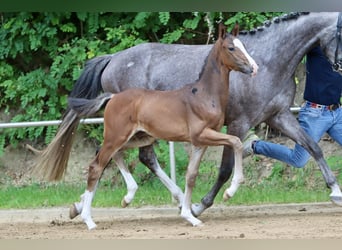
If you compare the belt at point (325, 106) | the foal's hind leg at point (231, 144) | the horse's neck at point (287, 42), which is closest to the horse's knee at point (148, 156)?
the foal's hind leg at point (231, 144)

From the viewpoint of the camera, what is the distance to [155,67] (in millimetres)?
7676

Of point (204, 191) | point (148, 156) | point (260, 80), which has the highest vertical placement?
point (260, 80)

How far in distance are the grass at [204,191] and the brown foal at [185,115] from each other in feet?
4.65

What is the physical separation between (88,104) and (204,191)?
83.5 inches

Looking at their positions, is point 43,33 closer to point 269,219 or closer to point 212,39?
point 212,39

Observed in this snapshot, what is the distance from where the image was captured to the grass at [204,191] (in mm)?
8391

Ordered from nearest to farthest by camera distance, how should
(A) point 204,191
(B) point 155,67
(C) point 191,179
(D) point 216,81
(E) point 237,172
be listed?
(E) point 237,172 → (D) point 216,81 → (C) point 191,179 → (B) point 155,67 → (A) point 204,191

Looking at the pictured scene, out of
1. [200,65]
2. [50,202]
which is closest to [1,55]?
[50,202]

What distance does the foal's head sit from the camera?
6402mm

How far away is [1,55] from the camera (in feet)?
33.8

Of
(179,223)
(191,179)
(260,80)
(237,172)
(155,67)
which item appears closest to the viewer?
(237,172)

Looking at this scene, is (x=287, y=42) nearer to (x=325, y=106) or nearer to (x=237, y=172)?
(x=325, y=106)

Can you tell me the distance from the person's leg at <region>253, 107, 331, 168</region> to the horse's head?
571 mm

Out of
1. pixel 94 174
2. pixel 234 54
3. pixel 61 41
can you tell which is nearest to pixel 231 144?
pixel 234 54
